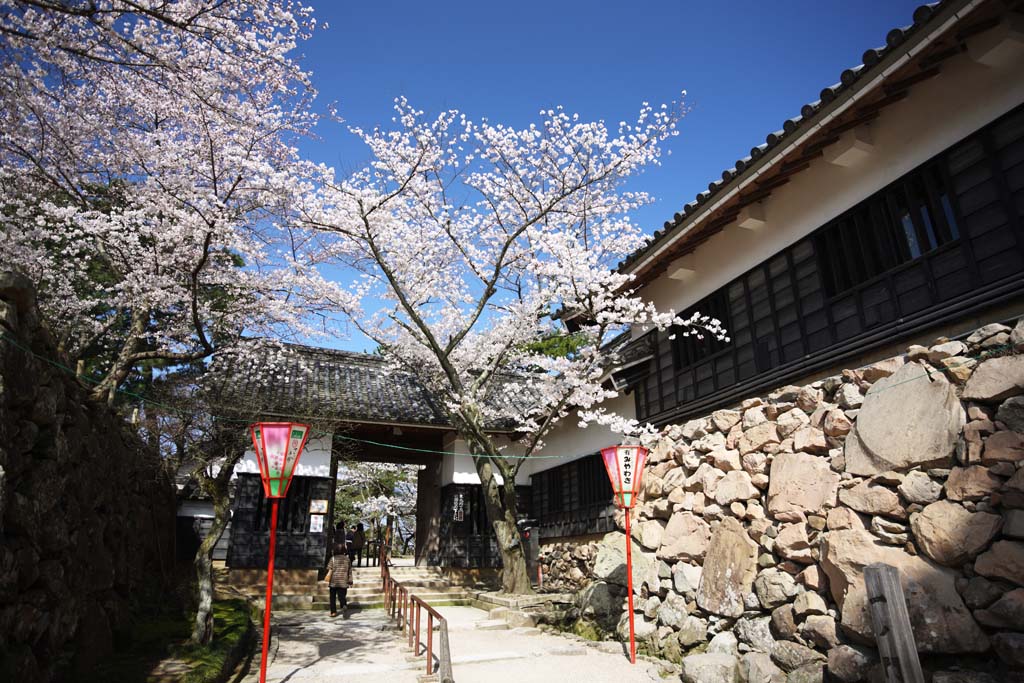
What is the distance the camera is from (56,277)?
1173cm

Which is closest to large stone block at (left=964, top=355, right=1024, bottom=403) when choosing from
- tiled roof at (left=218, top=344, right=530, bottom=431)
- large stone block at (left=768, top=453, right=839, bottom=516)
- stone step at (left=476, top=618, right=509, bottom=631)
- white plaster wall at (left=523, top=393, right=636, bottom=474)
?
large stone block at (left=768, top=453, right=839, bottom=516)

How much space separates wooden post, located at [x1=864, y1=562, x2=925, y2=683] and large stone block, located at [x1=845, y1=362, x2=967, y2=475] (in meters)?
1.32

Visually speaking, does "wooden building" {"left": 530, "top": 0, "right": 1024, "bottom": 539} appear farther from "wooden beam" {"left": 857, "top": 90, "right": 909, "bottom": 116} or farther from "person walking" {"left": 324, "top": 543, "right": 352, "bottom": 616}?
"person walking" {"left": 324, "top": 543, "right": 352, "bottom": 616}

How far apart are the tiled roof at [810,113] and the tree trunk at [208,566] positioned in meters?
7.85

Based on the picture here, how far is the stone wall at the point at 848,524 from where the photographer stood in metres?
4.73

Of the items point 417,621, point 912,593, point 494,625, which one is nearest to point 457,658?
point 417,621

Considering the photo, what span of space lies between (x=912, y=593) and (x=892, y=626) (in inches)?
26.9

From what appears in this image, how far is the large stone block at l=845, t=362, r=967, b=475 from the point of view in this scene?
5.28m

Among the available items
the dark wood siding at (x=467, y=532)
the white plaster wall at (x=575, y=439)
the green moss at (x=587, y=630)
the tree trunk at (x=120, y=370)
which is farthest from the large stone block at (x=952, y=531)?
the dark wood siding at (x=467, y=532)

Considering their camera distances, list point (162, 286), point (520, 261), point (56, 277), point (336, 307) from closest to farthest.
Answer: point (162, 286)
point (56, 277)
point (520, 261)
point (336, 307)

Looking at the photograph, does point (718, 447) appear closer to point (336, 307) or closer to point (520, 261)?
point (520, 261)

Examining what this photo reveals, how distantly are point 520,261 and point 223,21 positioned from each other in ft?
24.0

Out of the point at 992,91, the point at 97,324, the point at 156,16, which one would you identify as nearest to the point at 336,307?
the point at 97,324

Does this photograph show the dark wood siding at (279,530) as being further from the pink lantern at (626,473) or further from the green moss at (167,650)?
the pink lantern at (626,473)
